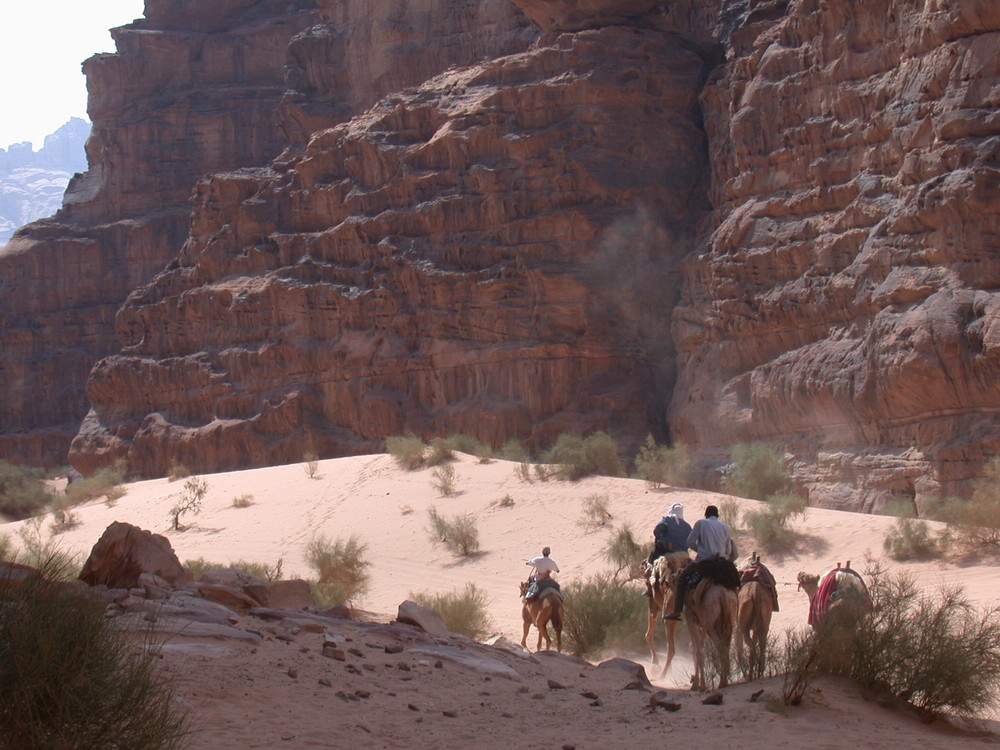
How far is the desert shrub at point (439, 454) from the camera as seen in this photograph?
29.5 meters

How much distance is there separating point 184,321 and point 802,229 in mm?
24624

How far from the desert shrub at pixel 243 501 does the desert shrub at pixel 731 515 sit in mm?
12891

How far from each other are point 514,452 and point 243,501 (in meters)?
7.11

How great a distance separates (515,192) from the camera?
3650 cm

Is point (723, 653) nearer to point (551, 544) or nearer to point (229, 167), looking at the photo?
point (551, 544)

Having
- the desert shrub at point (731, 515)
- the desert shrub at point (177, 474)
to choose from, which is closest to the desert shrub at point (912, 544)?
the desert shrub at point (731, 515)

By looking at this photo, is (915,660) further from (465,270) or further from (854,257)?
(465,270)

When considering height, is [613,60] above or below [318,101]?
below

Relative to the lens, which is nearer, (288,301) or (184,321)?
(288,301)

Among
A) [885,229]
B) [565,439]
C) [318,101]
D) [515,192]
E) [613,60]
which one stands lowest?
[565,439]

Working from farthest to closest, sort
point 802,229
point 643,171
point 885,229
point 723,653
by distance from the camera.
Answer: point 643,171
point 802,229
point 885,229
point 723,653

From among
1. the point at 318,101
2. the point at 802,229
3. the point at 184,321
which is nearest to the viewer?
the point at 802,229

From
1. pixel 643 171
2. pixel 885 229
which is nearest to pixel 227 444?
pixel 643 171

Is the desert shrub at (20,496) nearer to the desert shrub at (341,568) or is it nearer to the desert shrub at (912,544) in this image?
the desert shrub at (341,568)
